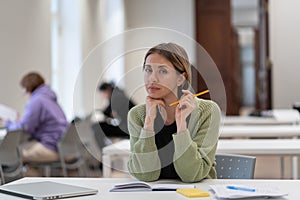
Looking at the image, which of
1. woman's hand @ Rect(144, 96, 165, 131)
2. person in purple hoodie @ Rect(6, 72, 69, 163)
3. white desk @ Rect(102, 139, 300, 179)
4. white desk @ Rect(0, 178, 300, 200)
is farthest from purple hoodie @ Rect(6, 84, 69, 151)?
woman's hand @ Rect(144, 96, 165, 131)

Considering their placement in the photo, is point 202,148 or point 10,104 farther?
point 10,104

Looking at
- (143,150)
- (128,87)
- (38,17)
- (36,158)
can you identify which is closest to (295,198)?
(143,150)

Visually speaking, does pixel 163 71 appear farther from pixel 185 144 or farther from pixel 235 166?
pixel 235 166

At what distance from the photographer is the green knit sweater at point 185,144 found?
80.8 inches

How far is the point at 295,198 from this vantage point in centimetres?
180

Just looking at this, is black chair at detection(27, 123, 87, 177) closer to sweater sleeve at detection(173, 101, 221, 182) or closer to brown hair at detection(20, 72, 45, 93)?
Answer: brown hair at detection(20, 72, 45, 93)

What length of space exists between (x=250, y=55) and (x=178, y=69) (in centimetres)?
2189

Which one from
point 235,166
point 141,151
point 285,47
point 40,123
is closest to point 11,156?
point 40,123

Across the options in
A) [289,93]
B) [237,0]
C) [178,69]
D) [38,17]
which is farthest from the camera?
[237,0]

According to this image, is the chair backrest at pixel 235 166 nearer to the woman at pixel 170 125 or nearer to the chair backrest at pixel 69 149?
the woman at pixel 170 125

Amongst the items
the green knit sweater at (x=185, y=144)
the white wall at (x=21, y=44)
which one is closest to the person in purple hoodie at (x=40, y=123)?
the white wall at (x=21, y=44)

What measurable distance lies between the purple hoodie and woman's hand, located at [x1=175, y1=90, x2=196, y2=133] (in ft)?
10.4

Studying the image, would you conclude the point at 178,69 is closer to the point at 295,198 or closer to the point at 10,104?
the point at 295,198

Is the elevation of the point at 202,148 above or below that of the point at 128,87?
below
